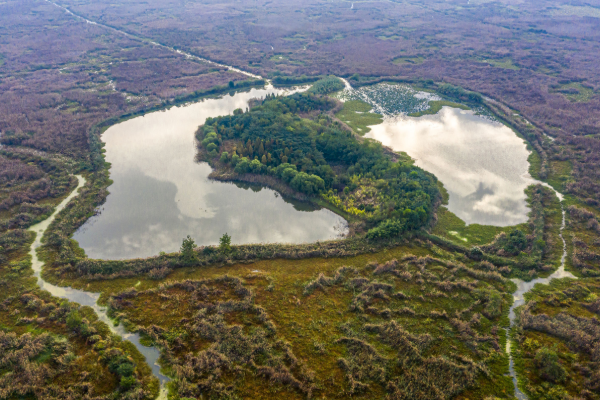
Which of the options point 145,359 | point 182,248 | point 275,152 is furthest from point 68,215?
point 275,152

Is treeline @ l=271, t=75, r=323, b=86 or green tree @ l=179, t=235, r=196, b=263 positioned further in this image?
treeline @ l=271, t=75, r=323, b=86

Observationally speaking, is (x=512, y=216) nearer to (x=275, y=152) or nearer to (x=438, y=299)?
(x=438, y=299)

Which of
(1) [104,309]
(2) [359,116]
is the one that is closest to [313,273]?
(1) [104,309]

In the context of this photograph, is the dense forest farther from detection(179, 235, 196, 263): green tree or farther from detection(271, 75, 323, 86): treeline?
detection(271, 75, 323, 86): treeline

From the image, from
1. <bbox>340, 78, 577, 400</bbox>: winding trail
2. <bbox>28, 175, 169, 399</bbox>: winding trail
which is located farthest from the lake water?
<bbox>28, 175, 169, 399</bbox>: winding trail

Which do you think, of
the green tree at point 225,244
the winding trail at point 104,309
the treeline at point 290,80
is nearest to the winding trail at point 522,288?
the winding trail at point 104,309

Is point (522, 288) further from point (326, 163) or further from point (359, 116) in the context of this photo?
point (359, 116)
